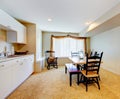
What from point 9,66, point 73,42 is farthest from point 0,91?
point 73,42

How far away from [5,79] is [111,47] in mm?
4452

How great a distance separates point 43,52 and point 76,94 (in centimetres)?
407

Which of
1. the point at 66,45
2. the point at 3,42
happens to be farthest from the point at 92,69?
the point at 66,45

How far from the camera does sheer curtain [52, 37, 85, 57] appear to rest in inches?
248

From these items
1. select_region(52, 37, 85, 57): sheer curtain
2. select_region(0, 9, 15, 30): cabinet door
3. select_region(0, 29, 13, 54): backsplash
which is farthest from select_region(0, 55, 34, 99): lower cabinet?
select_region(52, 37, 85, 57): sheer curtain

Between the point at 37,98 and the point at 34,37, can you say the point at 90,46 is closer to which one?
the point at 34,37

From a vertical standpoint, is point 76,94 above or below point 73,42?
below

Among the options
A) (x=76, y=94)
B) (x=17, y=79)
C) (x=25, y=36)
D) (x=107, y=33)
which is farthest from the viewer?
(x=107, y=33)

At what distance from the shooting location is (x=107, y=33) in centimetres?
478

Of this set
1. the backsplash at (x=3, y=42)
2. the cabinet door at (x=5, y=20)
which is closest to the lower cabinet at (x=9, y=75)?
the backsplash at (x=3, y=42)

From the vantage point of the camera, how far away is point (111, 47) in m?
4.50

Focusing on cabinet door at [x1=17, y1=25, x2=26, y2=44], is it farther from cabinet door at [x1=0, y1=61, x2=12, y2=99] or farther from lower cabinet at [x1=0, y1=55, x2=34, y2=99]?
cabinet door at [x1=0, y1=61, x2=12, y2=99]

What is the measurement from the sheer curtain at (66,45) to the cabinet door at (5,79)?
4.08 meters

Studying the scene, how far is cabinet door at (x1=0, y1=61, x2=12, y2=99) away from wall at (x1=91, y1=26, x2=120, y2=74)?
4.12 m
